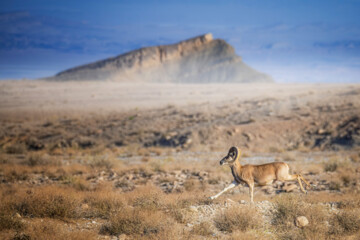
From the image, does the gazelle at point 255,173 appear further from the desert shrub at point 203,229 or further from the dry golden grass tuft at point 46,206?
the dry golden grass tuft at point 46,206

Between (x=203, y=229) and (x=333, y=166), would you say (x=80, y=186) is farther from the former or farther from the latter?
(x=333, y=166)

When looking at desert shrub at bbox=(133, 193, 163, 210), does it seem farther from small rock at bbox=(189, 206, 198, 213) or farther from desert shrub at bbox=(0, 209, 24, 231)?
desert shrub at bbox=(0, 209, 24, 231)

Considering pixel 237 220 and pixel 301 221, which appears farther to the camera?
pixel 301 221

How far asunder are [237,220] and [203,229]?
30.6 inches

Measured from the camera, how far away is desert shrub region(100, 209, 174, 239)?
285 inches

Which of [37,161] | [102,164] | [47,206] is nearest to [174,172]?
[102,164]

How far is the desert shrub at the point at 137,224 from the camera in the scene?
7238 millimetres

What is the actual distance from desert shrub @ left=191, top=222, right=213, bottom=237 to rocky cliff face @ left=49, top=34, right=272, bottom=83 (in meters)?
119

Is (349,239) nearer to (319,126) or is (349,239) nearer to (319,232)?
(319,232)

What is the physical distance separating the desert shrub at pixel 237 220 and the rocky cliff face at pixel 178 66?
388 ft

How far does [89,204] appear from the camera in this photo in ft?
30.9

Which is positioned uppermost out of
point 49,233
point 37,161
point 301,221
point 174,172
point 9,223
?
point 9,223

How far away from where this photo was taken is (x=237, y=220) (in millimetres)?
7520

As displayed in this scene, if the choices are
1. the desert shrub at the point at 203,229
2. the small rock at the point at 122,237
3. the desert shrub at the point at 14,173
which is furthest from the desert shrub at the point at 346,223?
the desert shrub at the point at 14,173
